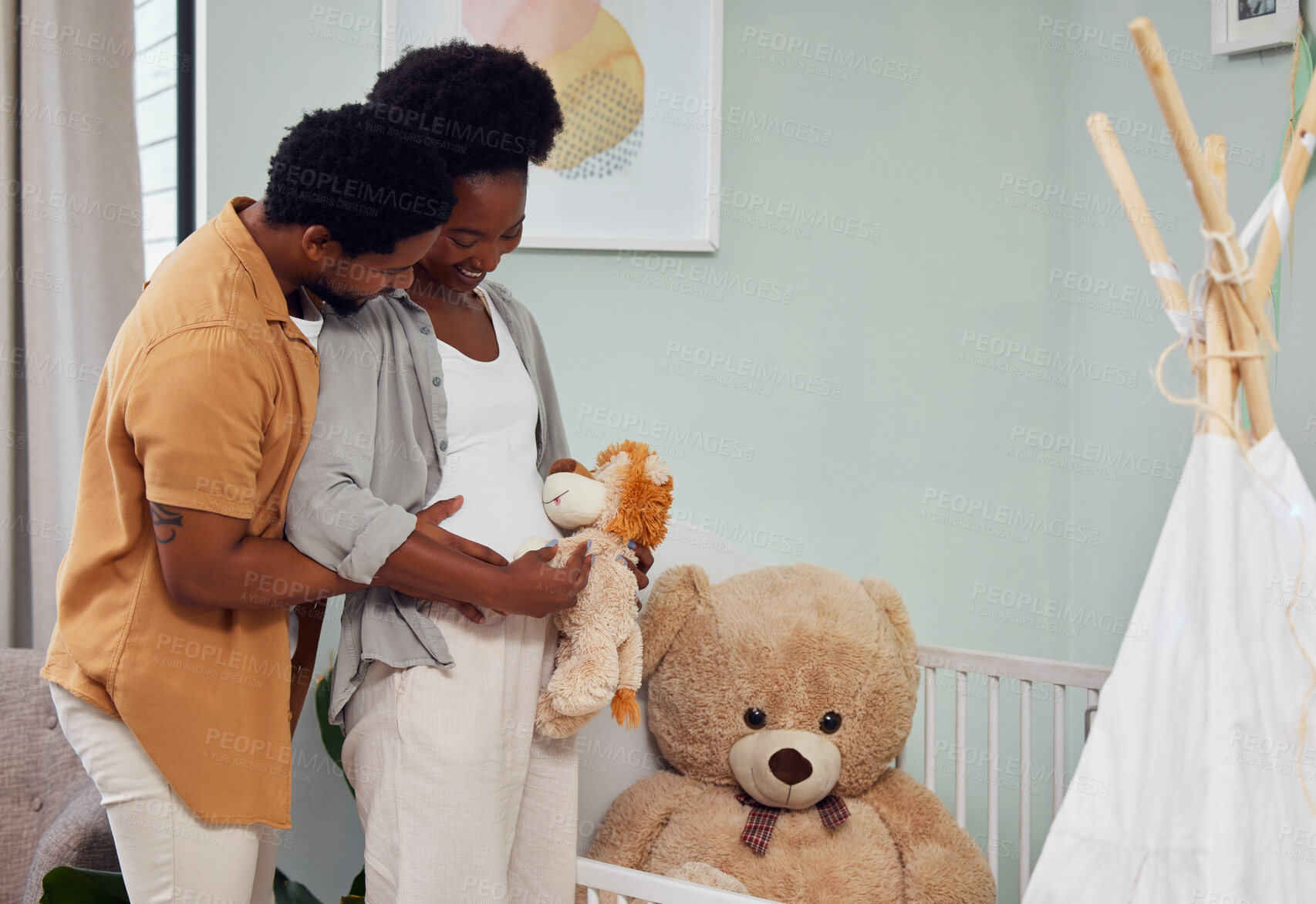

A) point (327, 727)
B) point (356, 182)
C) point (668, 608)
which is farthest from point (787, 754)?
point (356, 182)

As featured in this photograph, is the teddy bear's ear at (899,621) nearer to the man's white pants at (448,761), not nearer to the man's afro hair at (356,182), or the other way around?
the man's white pants at (448,761)

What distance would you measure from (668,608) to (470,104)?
70 centimetres

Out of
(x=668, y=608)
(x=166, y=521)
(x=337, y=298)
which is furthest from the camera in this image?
(x=668, y=608)

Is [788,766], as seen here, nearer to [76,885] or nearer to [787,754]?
[787,754]

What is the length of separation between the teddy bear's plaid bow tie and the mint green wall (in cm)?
55

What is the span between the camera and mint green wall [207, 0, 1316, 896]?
161cm

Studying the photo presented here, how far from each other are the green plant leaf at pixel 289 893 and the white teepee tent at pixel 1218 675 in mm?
1076

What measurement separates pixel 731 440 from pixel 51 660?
112 cm

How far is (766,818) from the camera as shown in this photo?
1.21 metres

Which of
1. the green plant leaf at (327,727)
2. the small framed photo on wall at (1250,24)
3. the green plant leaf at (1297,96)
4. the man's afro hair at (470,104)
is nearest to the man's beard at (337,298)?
the man's afro hair at (470,104)

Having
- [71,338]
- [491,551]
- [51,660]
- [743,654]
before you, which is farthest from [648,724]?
[71,338]

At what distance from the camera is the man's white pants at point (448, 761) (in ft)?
3.02

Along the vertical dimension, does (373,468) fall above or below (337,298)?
below

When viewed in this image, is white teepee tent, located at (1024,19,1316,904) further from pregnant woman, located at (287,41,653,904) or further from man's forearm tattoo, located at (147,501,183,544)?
man's forearm tattoo, located at (147,501,183,544)
